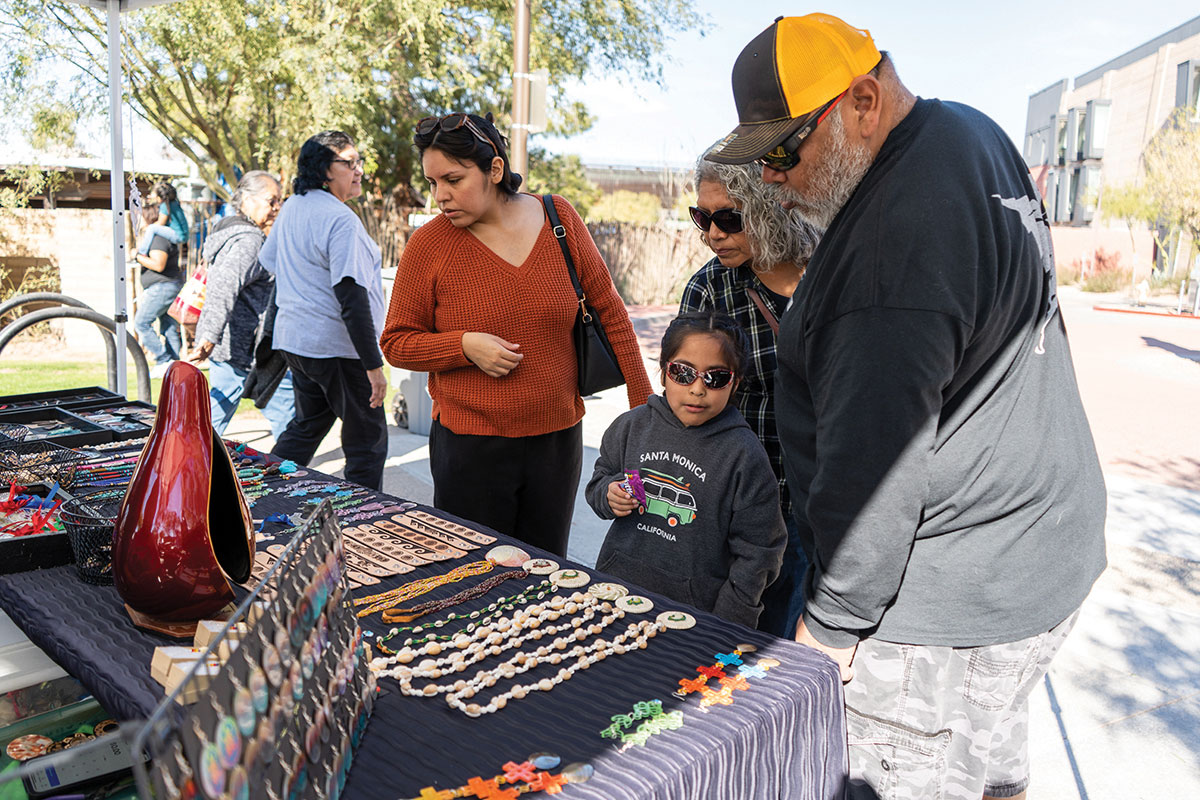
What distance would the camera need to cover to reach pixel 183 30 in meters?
11.6

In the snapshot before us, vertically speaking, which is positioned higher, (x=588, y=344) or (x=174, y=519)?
(x=588, y=344)

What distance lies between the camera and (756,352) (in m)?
2.28

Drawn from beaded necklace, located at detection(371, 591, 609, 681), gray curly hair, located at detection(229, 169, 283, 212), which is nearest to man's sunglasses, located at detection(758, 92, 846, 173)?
beaded necklace, located at detection(371, 591, 609, 681)

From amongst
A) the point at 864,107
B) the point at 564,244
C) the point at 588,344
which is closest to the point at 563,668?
the point at 864,107

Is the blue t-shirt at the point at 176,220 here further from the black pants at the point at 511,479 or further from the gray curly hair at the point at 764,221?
the gray curly hair at the point at 764,221

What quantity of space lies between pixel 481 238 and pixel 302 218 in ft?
4.76

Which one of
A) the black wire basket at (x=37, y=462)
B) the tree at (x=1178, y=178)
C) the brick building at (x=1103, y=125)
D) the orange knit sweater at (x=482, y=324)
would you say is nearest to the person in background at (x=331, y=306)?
the orange knit sweater at (x=482, y=324)

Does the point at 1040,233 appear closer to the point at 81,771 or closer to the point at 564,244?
the point at 564,244

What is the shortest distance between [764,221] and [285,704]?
5.29 ft

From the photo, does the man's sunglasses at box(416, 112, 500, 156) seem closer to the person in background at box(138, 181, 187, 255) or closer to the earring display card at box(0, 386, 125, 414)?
the earring display card at box(0, 386, 125, 414)

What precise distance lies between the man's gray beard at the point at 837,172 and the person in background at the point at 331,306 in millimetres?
2411

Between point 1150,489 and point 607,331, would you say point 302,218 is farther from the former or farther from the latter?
point 1150,489

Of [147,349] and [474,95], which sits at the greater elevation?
[474,95]

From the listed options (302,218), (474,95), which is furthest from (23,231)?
(302,218)
